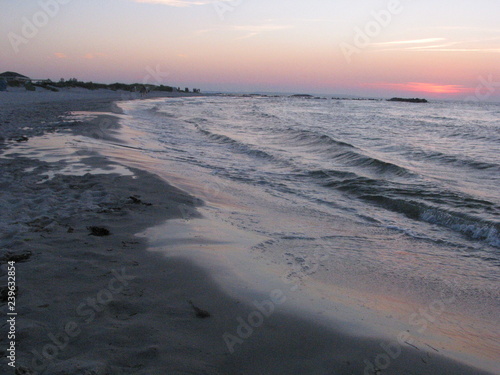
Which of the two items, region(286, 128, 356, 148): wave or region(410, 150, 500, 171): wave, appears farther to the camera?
region(286, 128, 356, 148): wave

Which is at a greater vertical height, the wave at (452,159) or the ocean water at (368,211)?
the wave at (452,159)

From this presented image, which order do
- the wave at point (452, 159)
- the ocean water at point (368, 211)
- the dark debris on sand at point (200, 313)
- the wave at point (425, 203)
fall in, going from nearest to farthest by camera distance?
the dark debris on sand at point (200, 313)
the ocean water at point (368, 211)
the wave at point (425, 203)
the wave at point (452, 159)

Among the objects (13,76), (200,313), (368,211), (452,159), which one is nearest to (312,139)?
(452,159)

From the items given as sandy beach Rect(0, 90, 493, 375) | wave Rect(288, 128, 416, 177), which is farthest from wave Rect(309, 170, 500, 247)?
sandy beach Rect(0, 90, 493, 375)

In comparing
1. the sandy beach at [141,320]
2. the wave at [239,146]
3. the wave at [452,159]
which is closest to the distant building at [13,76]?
the wave at [239,146]

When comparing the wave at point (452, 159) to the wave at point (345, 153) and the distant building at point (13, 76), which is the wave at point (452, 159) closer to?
Result: the wave at point (345, 153)

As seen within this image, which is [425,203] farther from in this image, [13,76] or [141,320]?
[13,76]

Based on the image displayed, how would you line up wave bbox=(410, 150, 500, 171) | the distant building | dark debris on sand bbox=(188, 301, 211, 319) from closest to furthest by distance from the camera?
dark debris on sand bbox=(188, 301, 211, 319), wave bbox=(410, 150, 500, 171), the distant building

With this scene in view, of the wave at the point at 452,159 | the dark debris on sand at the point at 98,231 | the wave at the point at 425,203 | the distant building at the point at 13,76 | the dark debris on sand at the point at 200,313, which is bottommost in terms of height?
the wave at the point at 425,203

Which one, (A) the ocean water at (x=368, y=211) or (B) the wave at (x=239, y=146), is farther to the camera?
(B) the wave at (x=239, y=146)

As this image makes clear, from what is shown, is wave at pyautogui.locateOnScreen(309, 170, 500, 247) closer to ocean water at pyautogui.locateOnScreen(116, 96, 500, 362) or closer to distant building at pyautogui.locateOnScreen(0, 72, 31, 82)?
ocean water at pyautogui.locateOnScreen(116, 96, 500, 362)

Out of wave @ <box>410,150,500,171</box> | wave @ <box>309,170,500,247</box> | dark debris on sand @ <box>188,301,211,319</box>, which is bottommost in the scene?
wave @ <box>309,170,500,247</box>

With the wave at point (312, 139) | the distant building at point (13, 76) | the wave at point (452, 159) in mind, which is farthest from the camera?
the distant building at point (13, 76)

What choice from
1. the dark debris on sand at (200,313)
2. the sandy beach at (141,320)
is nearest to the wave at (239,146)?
the sandy beach at (141,320)
